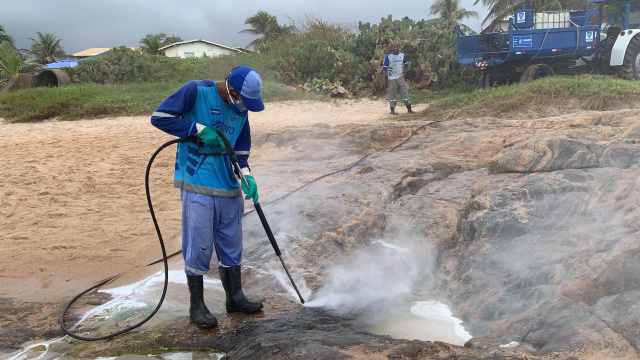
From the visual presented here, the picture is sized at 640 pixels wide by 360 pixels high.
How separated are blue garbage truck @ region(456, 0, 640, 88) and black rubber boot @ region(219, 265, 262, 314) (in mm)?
9835

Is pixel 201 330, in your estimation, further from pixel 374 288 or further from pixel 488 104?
pixel 488 104

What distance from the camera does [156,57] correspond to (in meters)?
20.6

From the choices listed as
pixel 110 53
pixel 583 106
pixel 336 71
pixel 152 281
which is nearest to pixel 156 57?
pixel 110 53

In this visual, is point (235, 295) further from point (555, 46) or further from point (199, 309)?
point (555, 46)

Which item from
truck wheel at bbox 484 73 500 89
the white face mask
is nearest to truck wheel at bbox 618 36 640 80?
truck wheel at bbox 484 73 500 89

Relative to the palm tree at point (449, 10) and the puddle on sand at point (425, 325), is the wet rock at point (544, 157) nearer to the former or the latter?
the puddle on sand at point (425, 325)

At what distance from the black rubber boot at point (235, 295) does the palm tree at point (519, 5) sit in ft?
69.9

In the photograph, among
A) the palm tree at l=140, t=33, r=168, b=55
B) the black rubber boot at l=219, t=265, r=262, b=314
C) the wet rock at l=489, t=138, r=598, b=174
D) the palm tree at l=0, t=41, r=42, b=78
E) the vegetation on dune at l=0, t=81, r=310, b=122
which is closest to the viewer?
the black rubber boot at l=219, t=265, r=262, b=314

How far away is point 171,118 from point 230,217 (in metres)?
0.70

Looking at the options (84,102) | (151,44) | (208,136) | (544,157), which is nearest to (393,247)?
(544,157)

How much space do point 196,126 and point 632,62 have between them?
38.2ft

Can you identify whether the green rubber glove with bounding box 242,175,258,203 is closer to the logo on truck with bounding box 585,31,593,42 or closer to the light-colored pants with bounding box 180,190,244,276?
the light-colored pants with bounding box 180,190,244,276

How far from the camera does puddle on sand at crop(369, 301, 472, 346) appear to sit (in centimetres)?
297

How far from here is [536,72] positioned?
11.9m
